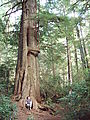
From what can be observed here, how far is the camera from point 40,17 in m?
8.04

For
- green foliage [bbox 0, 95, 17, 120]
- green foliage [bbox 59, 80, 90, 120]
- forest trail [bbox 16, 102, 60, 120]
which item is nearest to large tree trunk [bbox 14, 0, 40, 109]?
forest trail [bbox 16, 102, 60, 120]

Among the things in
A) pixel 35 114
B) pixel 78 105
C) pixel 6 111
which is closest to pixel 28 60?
pixel 35 114

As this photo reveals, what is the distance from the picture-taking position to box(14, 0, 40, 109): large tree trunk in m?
8.48

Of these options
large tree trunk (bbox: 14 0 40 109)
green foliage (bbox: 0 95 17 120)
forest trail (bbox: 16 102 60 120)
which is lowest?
forest trail (bbox: 16 102 60 120)

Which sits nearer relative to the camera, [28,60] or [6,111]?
[6,111]

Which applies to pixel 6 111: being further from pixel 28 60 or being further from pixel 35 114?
pixel 28 60

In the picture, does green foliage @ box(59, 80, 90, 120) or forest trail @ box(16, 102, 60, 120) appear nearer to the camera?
green foliage @ box(59, 80, 90, 120)

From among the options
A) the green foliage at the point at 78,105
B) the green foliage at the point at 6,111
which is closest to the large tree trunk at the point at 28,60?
the green foliage at the point at 6,111

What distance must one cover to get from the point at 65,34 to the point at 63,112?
407 centimetres

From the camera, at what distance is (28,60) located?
909 centimetres

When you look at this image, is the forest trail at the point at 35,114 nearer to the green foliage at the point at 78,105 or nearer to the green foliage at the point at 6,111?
the green foliage at the point at 6,111

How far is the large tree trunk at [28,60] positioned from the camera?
8.48 m

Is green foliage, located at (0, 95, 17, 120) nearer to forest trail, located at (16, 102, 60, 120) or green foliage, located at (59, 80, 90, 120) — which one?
forest trail, located at (16, 102, 60, 120)

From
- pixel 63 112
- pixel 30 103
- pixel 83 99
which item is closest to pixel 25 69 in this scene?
pixel 30 103
